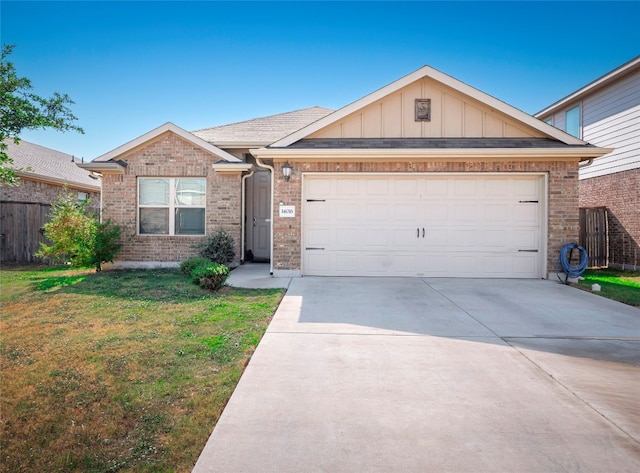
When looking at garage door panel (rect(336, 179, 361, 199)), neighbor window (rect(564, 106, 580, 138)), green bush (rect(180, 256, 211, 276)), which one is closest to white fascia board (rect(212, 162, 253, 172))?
garage door panel (rect(336, 179, 361, 199))

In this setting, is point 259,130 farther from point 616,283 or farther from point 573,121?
point 573,121

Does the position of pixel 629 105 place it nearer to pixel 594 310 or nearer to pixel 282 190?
pixel 594 310

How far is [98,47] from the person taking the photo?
9.98 m

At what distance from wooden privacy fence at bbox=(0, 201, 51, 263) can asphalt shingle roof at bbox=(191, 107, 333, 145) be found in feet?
19.4

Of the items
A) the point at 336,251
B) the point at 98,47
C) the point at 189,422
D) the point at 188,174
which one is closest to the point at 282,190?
the point at 336,251

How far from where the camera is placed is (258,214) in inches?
423

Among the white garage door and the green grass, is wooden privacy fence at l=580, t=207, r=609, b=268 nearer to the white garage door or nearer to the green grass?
the green grass

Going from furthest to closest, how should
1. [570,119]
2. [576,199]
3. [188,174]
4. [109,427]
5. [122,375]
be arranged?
[570,119] < [188,174] < [576,199] < [122,375] < [109,427]

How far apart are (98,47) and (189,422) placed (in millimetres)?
11483

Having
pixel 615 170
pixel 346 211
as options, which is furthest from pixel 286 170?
pixel 615 170

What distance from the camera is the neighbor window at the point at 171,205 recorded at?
9.55m

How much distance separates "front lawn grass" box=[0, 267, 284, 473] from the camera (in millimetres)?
2092

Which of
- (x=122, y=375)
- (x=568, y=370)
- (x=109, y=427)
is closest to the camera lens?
(x=109, y=427)

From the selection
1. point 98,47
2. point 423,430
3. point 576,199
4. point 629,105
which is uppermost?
point 98,47
